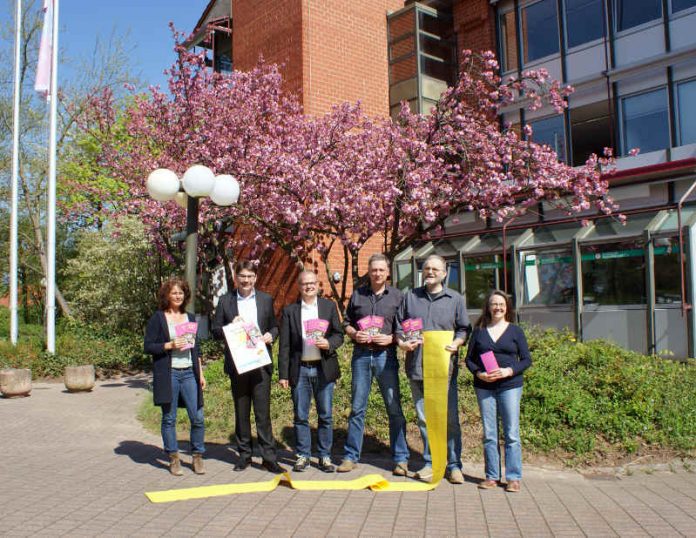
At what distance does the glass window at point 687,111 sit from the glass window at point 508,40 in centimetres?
463

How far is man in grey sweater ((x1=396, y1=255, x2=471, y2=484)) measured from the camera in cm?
636

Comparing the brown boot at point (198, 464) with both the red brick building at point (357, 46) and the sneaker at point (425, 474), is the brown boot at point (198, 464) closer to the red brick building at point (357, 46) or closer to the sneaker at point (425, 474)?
the sneaker at point (425, 474)

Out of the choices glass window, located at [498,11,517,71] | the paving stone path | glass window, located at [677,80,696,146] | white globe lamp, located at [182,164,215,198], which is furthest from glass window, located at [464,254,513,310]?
white globe lamp, located at [182,164,215,198]

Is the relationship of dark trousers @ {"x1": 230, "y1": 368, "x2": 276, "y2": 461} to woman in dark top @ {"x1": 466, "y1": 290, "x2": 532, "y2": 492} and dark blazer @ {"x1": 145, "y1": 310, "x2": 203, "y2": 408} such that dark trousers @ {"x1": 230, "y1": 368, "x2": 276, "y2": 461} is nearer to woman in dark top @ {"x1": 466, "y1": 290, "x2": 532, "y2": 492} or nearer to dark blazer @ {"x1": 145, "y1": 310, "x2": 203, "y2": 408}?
dark blazer @ {"x1": 145, "y1": 310, "x2": 203, "y2": 408}

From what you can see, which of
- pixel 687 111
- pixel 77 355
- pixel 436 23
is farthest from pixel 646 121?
pixel 77 355

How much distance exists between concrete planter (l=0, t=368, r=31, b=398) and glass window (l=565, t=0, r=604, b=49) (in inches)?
578

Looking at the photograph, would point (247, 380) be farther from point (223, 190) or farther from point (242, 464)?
point (223, 190)

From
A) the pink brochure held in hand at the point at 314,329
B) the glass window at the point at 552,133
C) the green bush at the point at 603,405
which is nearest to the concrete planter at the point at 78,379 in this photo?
the pink brochure held in hand at the point at 314,329

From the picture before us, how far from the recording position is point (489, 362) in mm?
6074

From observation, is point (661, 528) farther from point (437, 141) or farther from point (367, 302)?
point (437, 141)

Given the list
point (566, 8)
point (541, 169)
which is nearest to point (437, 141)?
point (541, 169)

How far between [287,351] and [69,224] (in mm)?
30093

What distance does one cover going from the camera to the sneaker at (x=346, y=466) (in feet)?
21.8

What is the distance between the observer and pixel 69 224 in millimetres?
33594
